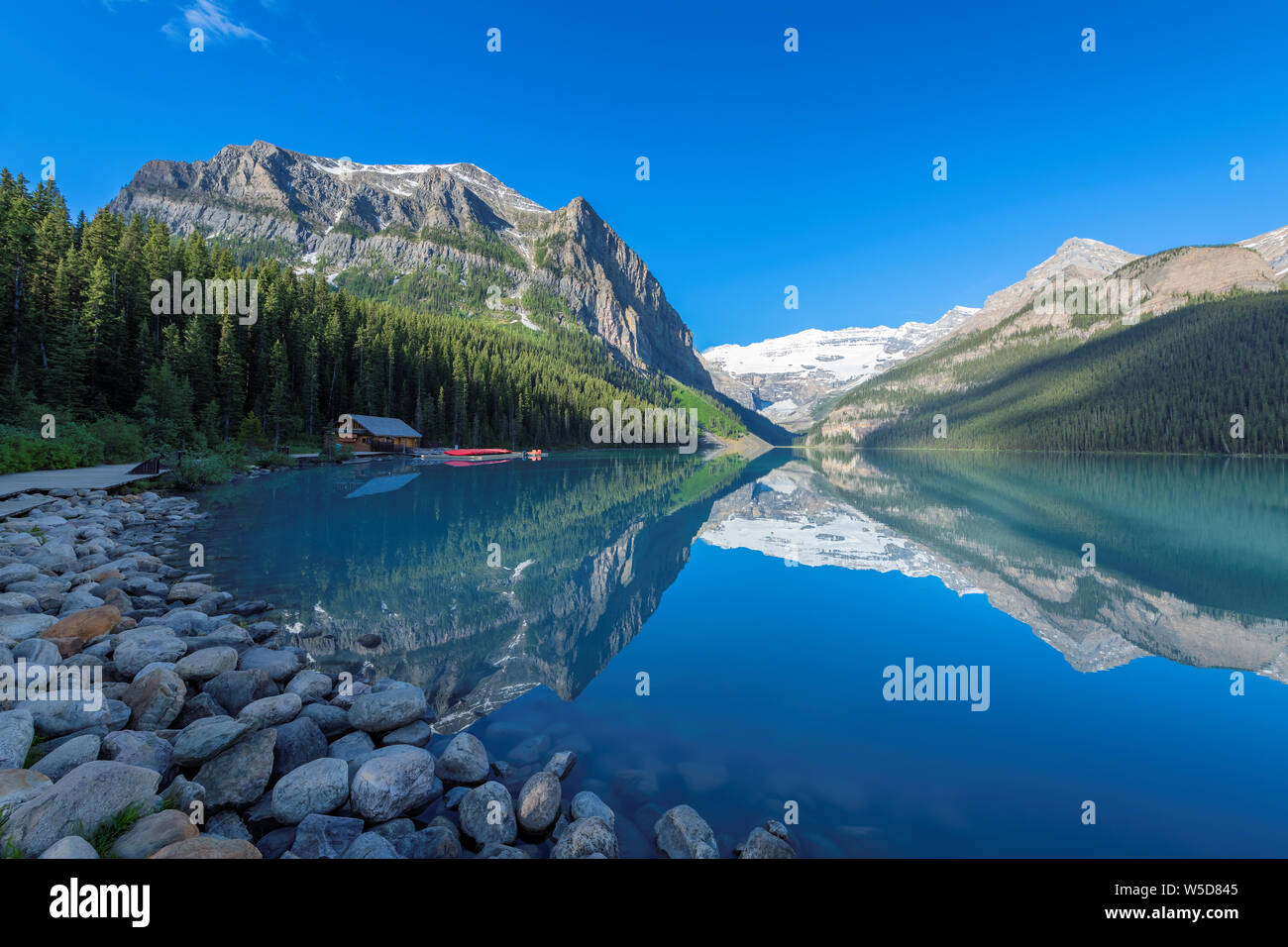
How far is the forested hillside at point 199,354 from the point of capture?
3816 cm

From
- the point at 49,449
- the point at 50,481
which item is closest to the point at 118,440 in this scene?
the point at 49,449

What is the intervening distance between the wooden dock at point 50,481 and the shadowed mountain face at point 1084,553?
23802 millimetres

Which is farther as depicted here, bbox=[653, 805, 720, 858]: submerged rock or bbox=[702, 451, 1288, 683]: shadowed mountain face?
bbox=[702, 451, 1288, 683]: shadowed mountain face

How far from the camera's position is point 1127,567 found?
16.5m

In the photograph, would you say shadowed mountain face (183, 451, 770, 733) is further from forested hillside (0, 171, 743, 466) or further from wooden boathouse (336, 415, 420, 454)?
wooden boathouse (336, 415, 420, 454)

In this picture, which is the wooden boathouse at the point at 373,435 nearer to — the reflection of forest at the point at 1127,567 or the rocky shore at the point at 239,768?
the reflection of forest at the point at 1127,567

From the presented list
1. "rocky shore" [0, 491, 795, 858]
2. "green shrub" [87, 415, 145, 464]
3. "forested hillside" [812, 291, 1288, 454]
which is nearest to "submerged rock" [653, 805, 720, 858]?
"rocky shore" [0, 491, 795, 858]

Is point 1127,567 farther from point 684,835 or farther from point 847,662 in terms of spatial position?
point 684,835

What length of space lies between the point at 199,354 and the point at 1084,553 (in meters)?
65.7

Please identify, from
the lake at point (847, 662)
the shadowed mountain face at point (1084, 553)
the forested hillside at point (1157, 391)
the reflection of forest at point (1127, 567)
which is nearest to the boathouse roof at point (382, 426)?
the lake at point (847, 662)

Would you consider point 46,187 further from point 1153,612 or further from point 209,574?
point 1153,612

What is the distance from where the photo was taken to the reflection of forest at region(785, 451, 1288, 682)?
1068 centimetres

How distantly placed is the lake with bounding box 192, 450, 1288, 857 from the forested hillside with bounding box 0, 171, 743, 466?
29380mm
